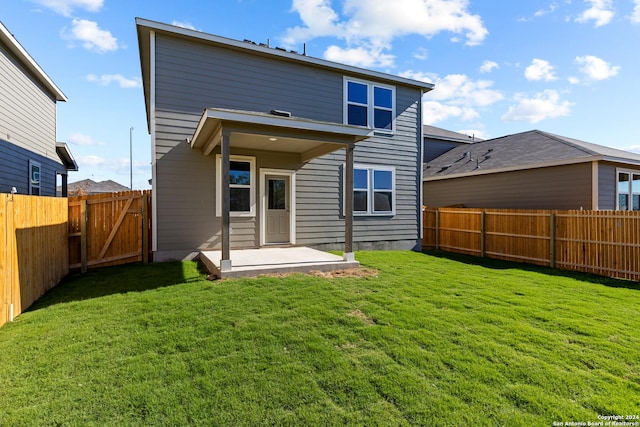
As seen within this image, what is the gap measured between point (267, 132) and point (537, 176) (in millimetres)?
10519

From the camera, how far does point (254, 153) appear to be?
8.64 m

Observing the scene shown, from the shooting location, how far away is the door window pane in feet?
29.6

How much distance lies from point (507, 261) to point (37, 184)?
53.5ft

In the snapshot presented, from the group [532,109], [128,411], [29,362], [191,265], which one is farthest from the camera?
[532,109]

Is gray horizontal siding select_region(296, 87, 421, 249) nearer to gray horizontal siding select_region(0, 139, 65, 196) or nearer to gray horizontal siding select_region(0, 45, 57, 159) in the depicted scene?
gray horizontal siding select_region(0, 139, 65, 196)

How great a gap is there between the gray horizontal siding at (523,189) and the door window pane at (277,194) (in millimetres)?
9008

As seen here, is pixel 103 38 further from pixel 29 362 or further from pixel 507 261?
pixel 507 261

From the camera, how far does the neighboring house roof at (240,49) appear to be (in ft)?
24.6

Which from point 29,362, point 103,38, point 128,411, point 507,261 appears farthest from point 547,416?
point 103,38

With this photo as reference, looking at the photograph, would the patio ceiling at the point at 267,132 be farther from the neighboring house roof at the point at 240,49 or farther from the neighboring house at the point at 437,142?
the neighboring house at the point at 437,142

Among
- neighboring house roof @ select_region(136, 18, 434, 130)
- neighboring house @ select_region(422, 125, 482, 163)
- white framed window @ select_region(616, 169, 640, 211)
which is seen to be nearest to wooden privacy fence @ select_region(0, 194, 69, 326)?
neighboring house roof @ select_region(136, 18, 434, 130)

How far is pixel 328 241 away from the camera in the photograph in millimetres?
9672

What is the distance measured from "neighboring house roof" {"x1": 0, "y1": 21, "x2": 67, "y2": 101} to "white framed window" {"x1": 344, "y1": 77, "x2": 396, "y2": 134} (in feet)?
31.3

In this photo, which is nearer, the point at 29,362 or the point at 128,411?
the point at 128,411
